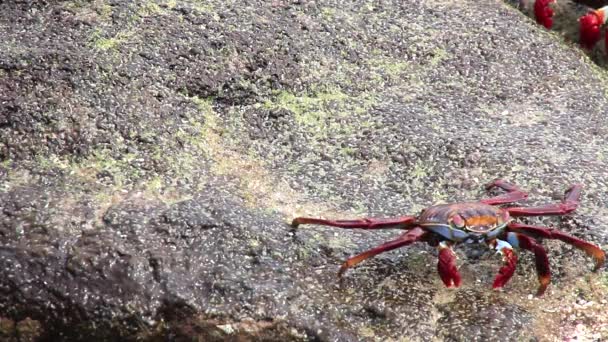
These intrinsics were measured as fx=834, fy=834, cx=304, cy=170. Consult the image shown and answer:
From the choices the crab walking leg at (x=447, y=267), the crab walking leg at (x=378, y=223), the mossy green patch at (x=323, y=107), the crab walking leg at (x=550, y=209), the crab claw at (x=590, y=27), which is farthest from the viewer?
the crab claw at (x=590, y=27)

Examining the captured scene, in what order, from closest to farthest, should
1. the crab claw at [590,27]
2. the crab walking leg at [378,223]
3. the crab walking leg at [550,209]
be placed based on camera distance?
the crab walking leg at [378,223] < the crab walking leg at [550,209] < the crab claw at [590,27]

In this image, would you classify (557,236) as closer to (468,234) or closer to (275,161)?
(468,234)

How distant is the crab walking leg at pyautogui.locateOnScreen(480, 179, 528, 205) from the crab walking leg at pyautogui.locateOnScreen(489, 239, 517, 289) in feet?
0.69

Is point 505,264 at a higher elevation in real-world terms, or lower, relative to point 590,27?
lower

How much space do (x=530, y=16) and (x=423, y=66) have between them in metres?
1.30

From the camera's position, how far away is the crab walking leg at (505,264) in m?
2.50

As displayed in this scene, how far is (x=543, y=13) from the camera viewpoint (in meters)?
4.45

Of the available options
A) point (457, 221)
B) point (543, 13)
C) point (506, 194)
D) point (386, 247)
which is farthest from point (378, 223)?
point (543, 13)

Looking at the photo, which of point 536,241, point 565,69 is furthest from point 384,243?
point 565,69

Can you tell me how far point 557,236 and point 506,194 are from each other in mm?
280

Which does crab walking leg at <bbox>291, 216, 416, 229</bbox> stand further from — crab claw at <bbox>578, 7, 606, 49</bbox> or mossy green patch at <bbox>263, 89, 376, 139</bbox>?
crab claw at <bbox>578, 7, 606, 49</bbox>

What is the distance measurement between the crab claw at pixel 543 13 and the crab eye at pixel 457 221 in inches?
89.7

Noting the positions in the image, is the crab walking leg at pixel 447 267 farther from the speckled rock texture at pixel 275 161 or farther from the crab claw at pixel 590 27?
the crab claw at pixel 590 27

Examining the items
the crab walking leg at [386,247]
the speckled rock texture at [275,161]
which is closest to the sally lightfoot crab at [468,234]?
the crab walking leg at [386,247]
